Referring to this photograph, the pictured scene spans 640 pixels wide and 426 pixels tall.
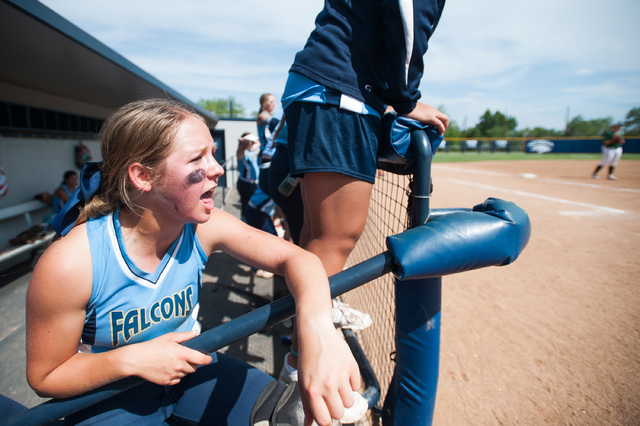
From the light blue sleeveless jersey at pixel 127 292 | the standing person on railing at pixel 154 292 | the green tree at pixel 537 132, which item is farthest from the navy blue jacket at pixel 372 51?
the green tree at pixel 537 132

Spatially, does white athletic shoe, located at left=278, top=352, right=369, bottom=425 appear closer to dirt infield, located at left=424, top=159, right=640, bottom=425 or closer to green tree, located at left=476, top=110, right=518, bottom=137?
dirt infield, located at left=424, top=159, right=640, bottom=425

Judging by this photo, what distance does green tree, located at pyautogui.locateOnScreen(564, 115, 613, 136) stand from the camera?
52.0 meters

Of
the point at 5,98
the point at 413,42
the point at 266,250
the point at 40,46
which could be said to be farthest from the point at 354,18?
the point at 5,98

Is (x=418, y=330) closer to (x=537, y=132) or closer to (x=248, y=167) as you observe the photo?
(x=248, y=167)

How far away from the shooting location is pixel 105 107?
8.14 meters

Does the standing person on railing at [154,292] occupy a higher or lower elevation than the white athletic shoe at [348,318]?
higher

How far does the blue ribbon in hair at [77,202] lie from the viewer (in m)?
1.13

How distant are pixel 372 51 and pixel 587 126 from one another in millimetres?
68858

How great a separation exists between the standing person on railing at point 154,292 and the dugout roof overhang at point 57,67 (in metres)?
1.35

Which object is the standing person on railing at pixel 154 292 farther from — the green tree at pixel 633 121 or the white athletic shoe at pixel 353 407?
the green tree at pixel 633 121

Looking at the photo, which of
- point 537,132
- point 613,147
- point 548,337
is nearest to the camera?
point 548,337

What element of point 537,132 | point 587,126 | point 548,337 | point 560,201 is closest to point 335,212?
point 548,337

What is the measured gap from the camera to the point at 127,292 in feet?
3.68

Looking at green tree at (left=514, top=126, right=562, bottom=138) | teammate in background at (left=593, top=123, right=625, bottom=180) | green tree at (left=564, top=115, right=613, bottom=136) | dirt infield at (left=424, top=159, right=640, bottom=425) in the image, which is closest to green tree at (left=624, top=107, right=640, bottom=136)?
green tree at (left=564, top=115, right=613, bottom=136)
